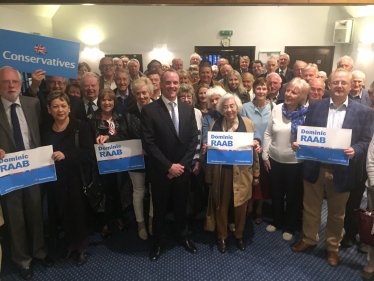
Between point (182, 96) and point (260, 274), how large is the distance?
1864 mm

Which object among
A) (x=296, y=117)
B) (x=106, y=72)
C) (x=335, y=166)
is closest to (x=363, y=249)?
(x=335, y=166)

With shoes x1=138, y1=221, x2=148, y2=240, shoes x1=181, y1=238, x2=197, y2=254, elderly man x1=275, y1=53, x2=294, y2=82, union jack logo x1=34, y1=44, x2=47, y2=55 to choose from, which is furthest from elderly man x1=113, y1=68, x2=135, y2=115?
elderly man x1=275, y1=53, x2=294, y2=82

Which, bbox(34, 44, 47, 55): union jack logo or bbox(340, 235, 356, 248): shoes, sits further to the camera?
bbox(340, 235, 356, 248): shoes

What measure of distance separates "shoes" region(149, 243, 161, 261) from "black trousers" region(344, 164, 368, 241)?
1.90 metres

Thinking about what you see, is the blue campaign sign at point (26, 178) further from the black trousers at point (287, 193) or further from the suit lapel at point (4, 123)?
the black trousers at point (287, 193)

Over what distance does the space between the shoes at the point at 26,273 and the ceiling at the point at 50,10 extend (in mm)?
6422

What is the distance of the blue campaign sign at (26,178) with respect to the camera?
85.8 inches

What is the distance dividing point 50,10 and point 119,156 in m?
7.77

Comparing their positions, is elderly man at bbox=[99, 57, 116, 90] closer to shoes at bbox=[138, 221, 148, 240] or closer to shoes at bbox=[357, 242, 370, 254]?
shoes at bbox=[138, 221, 148, 240]

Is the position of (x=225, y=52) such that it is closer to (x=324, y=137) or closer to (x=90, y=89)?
(x=90, y=89)

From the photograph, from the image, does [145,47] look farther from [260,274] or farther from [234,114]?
[260,274]

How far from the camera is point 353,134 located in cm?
231

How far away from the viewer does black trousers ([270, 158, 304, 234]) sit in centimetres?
282

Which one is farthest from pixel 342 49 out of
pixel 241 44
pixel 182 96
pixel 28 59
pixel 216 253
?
pixel 28 59
